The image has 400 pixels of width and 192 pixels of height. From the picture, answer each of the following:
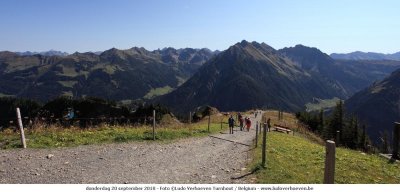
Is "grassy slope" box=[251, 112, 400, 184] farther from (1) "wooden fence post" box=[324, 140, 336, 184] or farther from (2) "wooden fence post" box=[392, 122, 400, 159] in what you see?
(1) "wooden fence post" box=[324, 140, 336, 184]

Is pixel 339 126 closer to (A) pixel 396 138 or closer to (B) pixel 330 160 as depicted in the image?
(A) pixel 396 138

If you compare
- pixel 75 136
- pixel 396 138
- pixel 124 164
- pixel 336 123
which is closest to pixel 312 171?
pixel 124 164

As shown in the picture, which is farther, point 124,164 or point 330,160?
point 124,164

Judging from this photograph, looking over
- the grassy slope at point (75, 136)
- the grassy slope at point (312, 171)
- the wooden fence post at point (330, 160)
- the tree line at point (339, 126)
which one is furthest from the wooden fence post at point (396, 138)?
the tree line at point (339, 126)

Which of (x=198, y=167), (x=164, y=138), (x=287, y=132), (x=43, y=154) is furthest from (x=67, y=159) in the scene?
(x=287, y=132)

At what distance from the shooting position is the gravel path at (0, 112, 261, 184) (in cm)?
1553

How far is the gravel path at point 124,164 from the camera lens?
1553 cm

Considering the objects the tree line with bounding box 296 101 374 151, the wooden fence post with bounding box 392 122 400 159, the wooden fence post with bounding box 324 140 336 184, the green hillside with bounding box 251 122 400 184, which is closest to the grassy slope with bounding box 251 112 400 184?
the green hillside with bounding box 251 122 400 184

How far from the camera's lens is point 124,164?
18500 millimetres

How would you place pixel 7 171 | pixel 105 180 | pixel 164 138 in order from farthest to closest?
pixel 164 138 → pixel 7 171 → pixel 105 180

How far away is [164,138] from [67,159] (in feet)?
34.1

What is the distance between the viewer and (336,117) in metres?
105

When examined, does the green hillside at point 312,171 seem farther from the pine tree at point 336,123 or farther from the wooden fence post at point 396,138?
the pine tree at point 336,123

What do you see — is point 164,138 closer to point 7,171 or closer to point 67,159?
point 67,159
